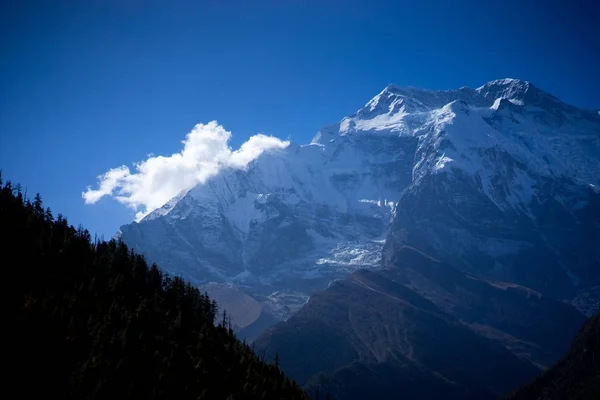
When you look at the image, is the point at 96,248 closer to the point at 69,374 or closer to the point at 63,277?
the point at 63,277

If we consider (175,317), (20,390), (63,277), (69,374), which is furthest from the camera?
(175,317)

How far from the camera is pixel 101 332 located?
121312 millimetres

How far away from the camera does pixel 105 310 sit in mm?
139625

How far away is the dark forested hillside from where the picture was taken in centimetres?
10738

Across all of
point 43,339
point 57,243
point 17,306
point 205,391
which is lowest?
point 205,391

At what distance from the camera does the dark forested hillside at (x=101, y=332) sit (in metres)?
107

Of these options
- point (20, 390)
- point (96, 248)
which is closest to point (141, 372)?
point (20, 390)

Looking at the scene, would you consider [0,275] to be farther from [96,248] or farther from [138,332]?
[96,248]

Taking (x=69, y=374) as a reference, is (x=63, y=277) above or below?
above

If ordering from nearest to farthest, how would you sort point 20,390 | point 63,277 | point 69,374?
point 20,390 < point 69,374 < point 63,277

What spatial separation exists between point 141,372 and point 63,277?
→ 47.5 meters

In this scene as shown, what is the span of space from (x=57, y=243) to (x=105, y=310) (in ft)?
127

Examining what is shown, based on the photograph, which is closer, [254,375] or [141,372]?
[141,372]

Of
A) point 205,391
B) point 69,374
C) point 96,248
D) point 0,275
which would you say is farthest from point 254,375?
point 96,248
